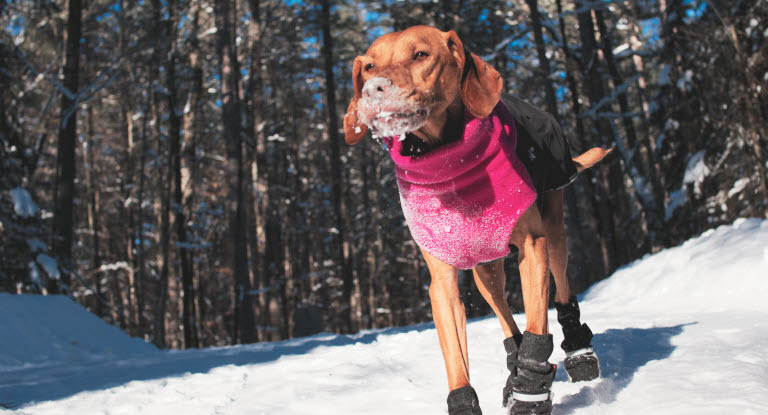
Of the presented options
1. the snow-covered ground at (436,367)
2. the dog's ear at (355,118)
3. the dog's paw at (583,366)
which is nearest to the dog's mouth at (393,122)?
the dog's ear at (355,118)

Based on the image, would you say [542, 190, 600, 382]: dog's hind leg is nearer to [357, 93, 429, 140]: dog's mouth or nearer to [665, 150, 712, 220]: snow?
[357, 93, 429, 140]: dog's mouth

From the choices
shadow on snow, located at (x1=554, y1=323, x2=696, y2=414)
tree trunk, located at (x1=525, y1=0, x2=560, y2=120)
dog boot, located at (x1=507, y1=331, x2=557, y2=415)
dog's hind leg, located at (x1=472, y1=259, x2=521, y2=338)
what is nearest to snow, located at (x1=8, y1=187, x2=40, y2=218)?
dog's hind leg, located at (x1=472, y1=259, x2=521, y2=338)

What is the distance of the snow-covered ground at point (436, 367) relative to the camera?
2.70m

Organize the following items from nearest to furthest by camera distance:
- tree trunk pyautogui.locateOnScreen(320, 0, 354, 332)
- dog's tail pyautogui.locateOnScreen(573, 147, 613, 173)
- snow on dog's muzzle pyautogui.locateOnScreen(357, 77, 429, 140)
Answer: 1. snow on dog's muzzle pyautogui.locateOnScreen(357, 77, 429, 140)
2. dog's tail pyautogui.locateOnScreen(573, 147, 613, 173)
3. tree trunk pyautogui.locateOnScreen(320, 0, 354, 332)

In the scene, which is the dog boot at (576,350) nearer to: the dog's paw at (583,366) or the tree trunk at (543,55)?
the dog's paw at (583,366)

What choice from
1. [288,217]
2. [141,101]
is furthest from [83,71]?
[288,217]

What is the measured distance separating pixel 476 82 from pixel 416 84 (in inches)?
Result: 14.2

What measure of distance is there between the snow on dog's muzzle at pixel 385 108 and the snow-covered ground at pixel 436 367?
141 cm

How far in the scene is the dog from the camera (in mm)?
2373

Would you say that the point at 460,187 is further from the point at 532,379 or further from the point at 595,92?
the point at 595,92

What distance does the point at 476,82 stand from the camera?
252 centimetres

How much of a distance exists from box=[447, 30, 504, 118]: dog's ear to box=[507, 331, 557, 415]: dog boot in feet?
3.38

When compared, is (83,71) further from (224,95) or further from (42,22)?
(224,95)

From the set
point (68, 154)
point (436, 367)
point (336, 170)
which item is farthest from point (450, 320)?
point (336, 170)
